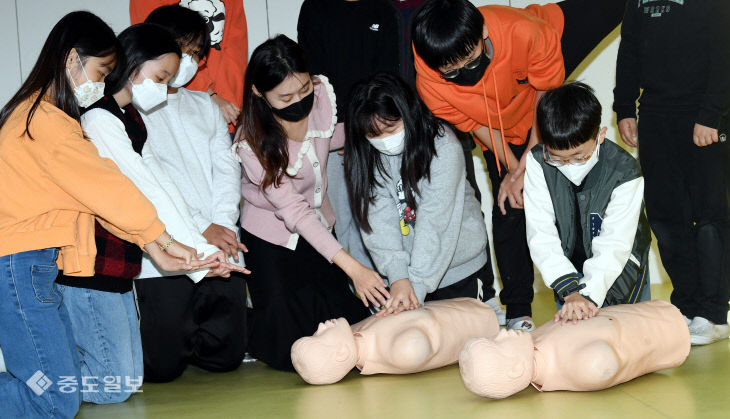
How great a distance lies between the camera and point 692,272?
8.84 ft

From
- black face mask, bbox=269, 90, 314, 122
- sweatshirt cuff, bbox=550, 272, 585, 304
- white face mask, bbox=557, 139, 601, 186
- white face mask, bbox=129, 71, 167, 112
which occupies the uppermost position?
white face mask, bbox=129, 71, 167, 112

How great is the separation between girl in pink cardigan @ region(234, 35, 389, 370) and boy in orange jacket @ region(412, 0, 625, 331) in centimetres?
45

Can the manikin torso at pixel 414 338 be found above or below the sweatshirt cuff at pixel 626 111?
below

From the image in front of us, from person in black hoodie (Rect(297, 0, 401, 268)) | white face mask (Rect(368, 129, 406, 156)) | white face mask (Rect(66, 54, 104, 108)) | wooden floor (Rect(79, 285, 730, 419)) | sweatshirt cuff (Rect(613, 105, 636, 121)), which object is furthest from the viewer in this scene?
person in black hoodie (Rect(297, 0, 401, 268))

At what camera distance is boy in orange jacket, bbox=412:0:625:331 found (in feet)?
8.04

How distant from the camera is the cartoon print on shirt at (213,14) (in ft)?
10.0

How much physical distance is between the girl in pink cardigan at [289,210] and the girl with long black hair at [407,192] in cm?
14

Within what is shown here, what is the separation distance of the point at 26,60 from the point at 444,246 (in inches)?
102

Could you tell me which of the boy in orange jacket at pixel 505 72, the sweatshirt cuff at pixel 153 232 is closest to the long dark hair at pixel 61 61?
the sweatshirt cuff at pixel 153 232

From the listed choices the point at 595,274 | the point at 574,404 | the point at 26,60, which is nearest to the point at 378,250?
the point at 595,274

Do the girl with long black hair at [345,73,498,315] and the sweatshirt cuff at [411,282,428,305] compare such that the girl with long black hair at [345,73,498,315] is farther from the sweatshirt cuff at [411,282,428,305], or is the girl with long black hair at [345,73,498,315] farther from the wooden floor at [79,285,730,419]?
the wooden floor at [79,285,730,419]

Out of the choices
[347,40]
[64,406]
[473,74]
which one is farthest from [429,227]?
[64,406]

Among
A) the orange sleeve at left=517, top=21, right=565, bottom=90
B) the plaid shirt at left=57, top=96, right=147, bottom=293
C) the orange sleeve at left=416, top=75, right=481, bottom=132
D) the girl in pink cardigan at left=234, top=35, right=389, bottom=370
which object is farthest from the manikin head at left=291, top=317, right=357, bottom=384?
the orange sleeve at left=517, top=21, right=565, bottom=90

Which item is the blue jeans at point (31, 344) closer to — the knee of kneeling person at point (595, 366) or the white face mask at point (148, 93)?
the white face mask at point (148, 93)
